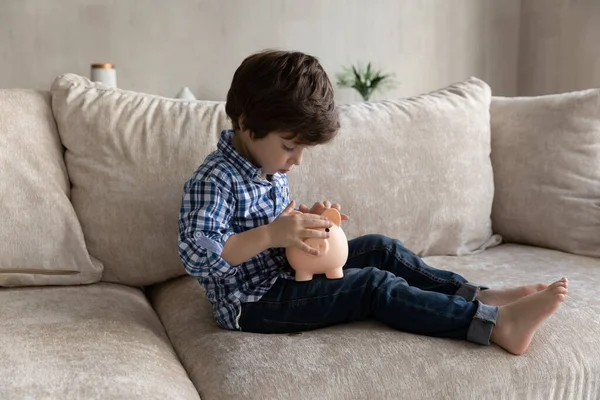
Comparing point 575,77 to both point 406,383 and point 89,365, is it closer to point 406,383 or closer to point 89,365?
point 406,383

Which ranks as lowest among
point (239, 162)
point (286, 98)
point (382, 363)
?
point (382, 363)

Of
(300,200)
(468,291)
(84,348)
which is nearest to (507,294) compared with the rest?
(468,291)

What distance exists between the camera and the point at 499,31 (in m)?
3.52

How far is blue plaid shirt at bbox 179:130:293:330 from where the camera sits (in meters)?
1.26

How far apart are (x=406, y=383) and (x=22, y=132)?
41.3 inches

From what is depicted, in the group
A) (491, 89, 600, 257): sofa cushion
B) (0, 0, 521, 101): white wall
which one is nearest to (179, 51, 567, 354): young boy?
(491, 89, 600, 257): sofa cushion

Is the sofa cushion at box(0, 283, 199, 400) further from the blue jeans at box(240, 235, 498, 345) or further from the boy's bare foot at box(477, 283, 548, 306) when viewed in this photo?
the boy's bare foot at box(477, 283, 548, 306)

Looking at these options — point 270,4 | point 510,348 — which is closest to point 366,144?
point 510,348

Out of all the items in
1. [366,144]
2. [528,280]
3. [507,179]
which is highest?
[366,144]

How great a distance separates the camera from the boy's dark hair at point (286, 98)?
49.4 inches

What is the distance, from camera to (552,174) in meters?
1.85

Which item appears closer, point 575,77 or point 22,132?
point 22,132

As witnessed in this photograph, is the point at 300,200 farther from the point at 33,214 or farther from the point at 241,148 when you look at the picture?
the point at 33,214

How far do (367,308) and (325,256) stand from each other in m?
0.13
